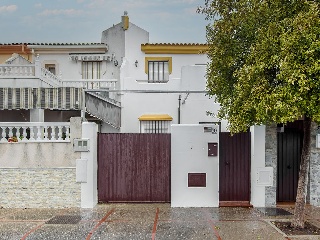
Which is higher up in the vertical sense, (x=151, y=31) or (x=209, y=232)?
(x=151, y=31)

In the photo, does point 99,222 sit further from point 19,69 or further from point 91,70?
point 91,70

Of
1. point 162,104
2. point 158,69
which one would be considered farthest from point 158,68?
point 162,104

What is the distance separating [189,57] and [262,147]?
1032cm

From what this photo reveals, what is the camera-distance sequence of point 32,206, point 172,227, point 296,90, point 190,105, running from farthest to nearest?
1. point 190,105
2. point 32,206
3. point 172,227
4. point 296,90

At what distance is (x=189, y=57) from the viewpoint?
21172 millimetres

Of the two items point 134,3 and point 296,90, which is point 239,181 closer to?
point 296,90

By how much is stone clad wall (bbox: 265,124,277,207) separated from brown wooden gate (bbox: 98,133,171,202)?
9.65 feet

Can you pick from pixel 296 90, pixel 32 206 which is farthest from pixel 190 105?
pixel 296 90

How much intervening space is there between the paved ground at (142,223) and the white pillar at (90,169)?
13.8 inches

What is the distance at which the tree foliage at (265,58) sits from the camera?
8.00m

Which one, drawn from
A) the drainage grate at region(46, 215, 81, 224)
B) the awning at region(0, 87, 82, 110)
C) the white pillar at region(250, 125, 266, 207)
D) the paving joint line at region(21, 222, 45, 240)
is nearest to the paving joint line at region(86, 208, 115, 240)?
the drainage grate at region(46, 215, 81, 224)

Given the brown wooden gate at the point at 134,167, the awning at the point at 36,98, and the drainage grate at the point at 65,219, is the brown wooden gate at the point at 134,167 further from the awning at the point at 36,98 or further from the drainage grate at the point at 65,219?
the awning at the point at 36,98

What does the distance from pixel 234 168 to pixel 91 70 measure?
12662 millimetres

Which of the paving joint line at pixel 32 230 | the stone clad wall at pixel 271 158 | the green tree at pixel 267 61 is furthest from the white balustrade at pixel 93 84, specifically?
the paving joint line at pixel 32 230
